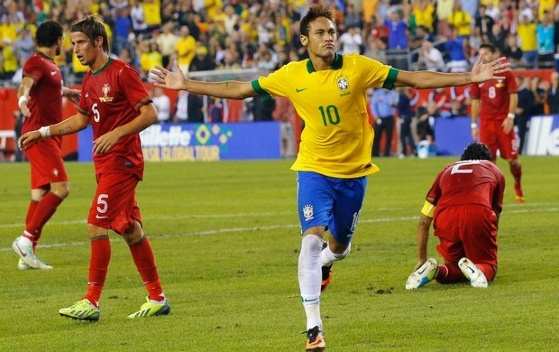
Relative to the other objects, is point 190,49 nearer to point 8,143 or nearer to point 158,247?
point 8,143

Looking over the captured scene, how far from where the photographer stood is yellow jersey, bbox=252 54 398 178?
10391 millimetres

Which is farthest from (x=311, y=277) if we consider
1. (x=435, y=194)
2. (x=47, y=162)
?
(x=47, y=162)

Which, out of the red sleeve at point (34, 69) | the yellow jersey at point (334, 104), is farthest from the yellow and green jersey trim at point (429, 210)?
the red sleeve at point (34, 69)

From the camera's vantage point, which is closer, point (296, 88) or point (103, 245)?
point (296, 88)

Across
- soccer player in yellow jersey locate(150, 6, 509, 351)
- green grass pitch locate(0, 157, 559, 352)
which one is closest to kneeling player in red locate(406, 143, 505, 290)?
green grass pitch locate(0, 157, 559, 352)

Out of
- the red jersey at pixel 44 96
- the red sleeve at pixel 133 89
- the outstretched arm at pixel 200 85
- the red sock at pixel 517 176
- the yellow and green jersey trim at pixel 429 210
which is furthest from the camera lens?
the red sock at pixel 517 176

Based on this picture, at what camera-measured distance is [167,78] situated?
1061cm

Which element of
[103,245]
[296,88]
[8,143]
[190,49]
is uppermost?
[296,88]

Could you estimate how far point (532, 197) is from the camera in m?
23.6

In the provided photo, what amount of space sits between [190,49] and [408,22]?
677 cm

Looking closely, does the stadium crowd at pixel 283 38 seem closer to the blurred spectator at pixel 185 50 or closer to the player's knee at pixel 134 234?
the blurred spectator at pixel 185 50

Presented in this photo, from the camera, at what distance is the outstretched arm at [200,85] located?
10508 millimetres

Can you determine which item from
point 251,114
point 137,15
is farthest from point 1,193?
point 137,15

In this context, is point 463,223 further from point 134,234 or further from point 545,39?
point 545,39
